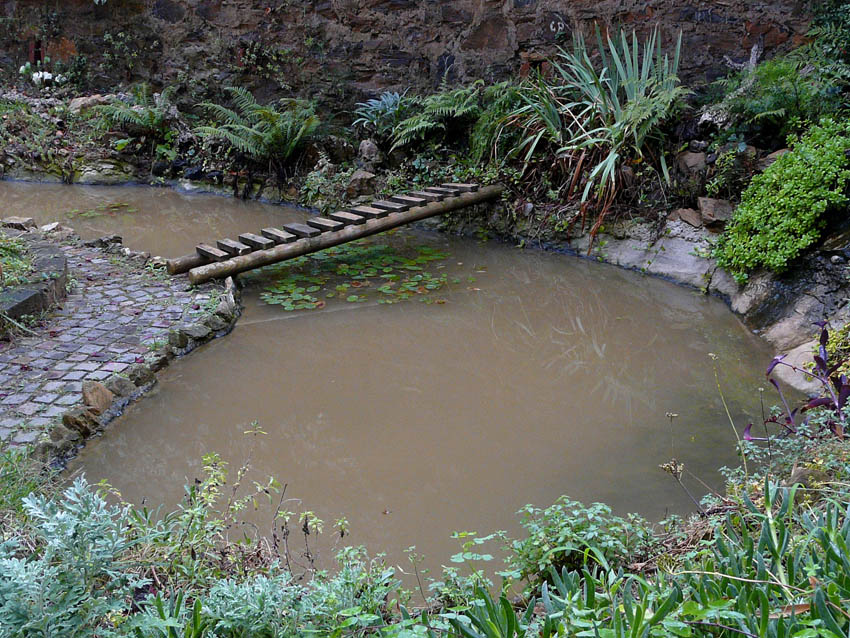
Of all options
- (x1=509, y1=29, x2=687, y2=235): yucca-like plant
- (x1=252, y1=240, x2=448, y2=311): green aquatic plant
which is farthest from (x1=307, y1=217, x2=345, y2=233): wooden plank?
(x1=509, y1=29, x2=687, y2=235): yucca-like plant

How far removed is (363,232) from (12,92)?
7.03 m

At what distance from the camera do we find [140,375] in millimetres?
4277

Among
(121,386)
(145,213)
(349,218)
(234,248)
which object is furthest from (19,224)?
(121,386)

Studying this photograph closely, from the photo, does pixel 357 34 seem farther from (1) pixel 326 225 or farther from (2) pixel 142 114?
(1) pixel 326 225

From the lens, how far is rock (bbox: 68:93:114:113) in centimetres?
992

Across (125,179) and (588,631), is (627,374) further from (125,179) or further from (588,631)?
(125,179)

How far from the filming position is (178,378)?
443 centimetres

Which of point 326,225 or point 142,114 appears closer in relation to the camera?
point 326,225

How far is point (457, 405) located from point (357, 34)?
6739 mm

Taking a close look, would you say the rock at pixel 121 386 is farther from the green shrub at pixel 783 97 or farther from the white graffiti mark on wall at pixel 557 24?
the white graffiti mark on wall at pixel 557 24

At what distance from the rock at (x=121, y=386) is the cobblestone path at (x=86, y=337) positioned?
0.40ft

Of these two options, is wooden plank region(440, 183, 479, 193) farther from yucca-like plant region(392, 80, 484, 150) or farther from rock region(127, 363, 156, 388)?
rock region(127, 363, 156, 388)

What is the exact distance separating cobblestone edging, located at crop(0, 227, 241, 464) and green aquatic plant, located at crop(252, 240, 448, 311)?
0.49 meters

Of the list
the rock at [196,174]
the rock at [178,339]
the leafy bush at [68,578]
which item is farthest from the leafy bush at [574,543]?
the rock at [196,174]
